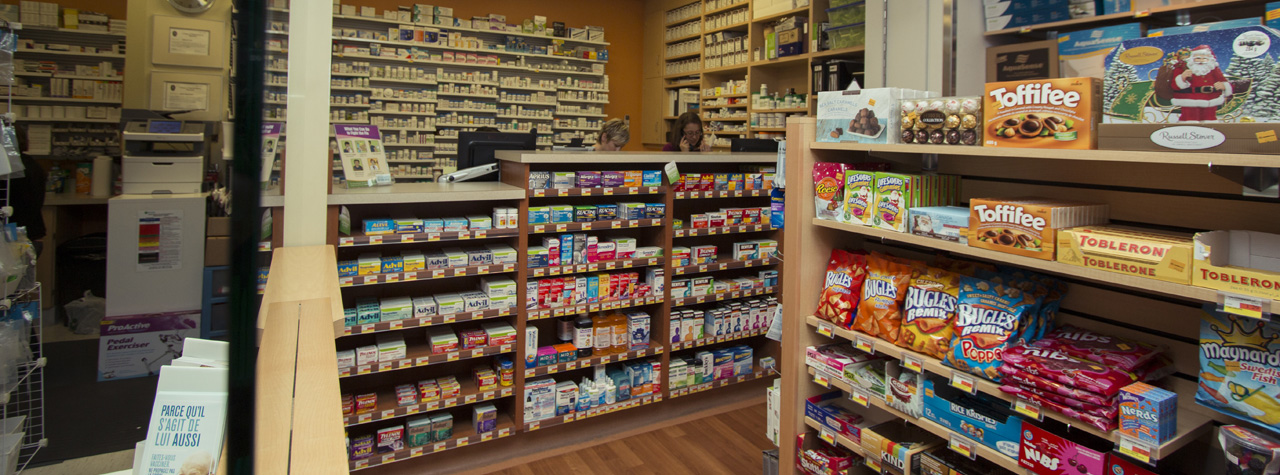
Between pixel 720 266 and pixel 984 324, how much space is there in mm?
2334

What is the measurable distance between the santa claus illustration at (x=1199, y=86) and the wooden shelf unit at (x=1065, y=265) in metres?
0.13

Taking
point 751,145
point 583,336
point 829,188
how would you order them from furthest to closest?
point 751,145
point 583,336
point 829,188

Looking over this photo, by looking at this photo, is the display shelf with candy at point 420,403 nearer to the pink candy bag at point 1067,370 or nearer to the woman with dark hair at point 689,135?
the pink candy bag at point 1067,370

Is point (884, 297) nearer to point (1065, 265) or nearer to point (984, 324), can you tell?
point (984, 324)

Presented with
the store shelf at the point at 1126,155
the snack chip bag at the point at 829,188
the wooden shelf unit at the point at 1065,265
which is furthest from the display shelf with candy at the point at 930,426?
the store shelf at the point at 1126,155

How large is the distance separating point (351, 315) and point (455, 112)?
212 inches

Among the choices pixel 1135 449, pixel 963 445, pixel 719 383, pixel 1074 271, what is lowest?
pixel 719 383

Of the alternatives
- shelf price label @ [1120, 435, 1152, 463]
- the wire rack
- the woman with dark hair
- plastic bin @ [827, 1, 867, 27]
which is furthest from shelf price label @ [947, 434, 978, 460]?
the woman with dark hair

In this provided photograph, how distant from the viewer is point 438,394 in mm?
3549

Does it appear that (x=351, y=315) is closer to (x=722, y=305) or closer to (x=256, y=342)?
(x=722, y=305)

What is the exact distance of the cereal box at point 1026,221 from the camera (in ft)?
6.17

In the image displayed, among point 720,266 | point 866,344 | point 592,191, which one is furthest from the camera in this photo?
point 720,266

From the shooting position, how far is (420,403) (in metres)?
3.49

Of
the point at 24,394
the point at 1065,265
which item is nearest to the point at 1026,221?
the point at 1065,265
